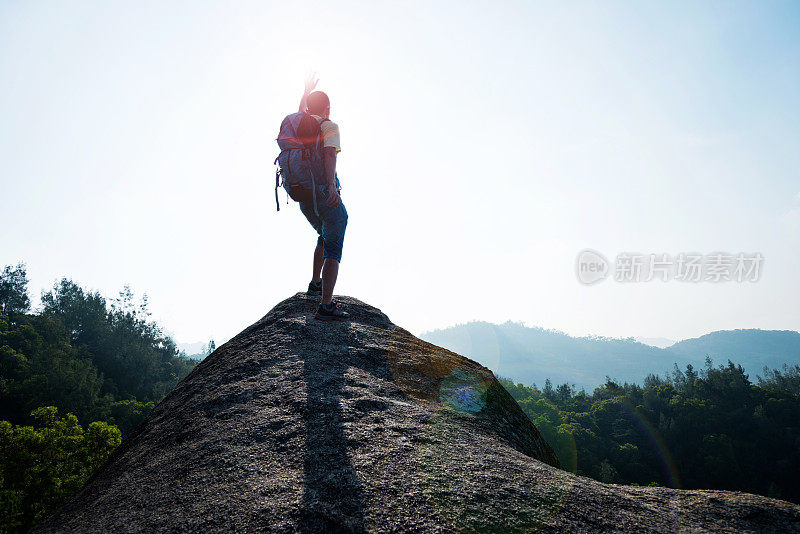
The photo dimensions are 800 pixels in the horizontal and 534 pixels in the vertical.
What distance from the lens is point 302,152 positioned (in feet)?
15.0

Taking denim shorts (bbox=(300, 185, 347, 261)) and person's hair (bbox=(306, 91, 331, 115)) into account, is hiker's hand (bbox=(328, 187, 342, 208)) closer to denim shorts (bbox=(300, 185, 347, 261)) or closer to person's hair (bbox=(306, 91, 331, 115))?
denim shorts (bbox=(300, 185, 347, 261))

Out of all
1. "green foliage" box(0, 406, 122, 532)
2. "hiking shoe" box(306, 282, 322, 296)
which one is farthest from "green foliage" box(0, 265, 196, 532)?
"hiking shoe" box(306, 282, 322, 296)

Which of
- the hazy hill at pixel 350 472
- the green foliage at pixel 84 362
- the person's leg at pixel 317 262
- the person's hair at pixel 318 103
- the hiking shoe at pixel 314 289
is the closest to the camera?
the hazy hill at pixel 350 472

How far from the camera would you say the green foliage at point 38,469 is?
49.1 feet

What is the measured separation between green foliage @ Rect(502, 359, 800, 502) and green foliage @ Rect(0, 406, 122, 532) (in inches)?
2032

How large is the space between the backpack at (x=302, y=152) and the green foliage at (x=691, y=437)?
5701 cm

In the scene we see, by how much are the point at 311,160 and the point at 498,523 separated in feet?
13.3

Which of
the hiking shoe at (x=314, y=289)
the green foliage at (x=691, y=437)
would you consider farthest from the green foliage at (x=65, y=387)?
the green foliage at (x=691, y=437)

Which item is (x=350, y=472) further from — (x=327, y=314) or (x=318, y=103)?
(x=318, y=103)

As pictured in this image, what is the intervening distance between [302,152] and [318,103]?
2.24 feet

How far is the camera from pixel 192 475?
2164mm

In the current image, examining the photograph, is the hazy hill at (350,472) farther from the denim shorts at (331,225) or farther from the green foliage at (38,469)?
the green foliage at (38,469)

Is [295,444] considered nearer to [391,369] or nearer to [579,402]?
[391,369]

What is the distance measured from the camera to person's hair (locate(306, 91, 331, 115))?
15.5ft
